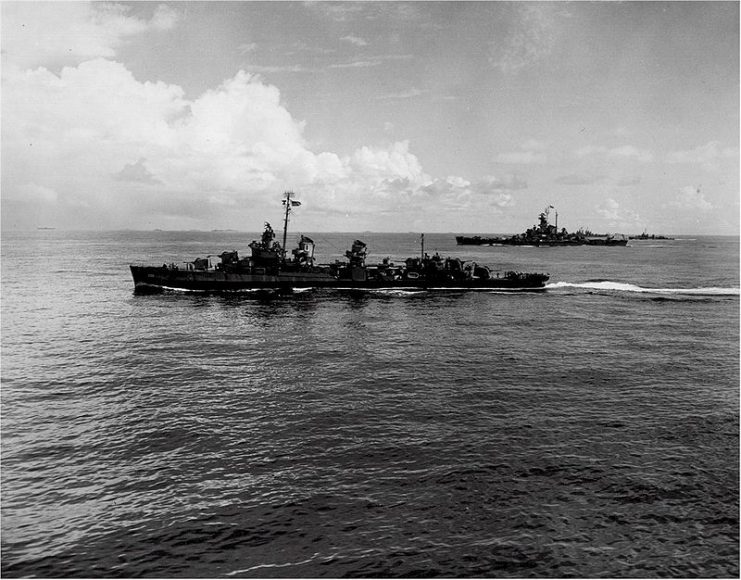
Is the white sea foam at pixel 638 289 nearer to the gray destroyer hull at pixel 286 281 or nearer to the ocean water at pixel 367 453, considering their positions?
the gray destroyer hull at pixel 286 281

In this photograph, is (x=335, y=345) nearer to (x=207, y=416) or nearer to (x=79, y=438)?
(x=207, y=416)

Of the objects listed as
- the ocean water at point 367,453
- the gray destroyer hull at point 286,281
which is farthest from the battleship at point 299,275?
the ocean water at point 367,453

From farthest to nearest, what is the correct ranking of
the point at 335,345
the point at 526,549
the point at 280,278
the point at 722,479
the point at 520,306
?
1. the point at 280,278
2. the point at 520,306
3. the point at 335,345
4. the point at 722,479
5. the point at 526,549

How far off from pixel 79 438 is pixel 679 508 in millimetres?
30791

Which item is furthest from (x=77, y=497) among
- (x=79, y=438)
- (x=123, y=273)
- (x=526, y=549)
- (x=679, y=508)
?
(x=123, y=273)

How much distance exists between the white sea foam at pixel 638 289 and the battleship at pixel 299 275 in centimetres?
959

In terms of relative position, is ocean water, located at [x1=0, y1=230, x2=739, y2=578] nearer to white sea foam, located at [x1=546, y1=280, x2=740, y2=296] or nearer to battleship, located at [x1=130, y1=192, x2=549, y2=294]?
battleship, located at [x1=130, y1=192, x2=549, y2=294]

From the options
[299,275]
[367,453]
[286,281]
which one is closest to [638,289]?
[299,275]

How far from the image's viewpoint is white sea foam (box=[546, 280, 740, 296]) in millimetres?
81812

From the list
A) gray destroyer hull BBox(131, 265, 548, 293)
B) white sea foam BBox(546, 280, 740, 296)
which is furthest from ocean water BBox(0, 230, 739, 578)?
white sea foam BBox(546, 280, 740, 296)

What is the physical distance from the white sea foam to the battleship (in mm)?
9592

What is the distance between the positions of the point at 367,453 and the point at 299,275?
62.0 metres

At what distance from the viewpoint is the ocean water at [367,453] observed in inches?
725

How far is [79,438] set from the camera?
2686 centimetres
